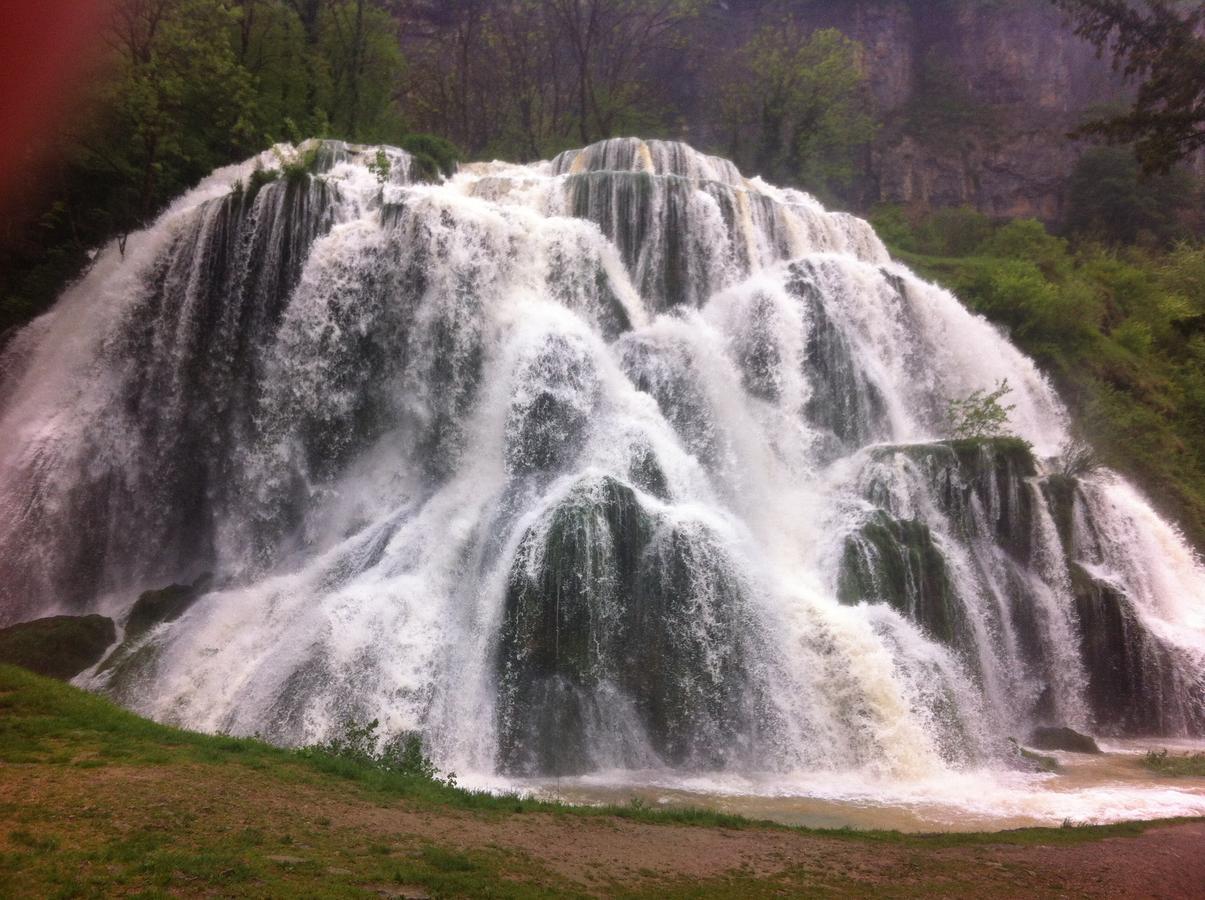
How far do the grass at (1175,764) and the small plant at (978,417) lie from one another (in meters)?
6.12

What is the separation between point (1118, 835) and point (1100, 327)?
21.3 meters

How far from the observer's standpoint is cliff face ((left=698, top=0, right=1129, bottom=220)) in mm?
41844

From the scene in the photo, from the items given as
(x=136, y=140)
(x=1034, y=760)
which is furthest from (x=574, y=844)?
(x=136, y=140)

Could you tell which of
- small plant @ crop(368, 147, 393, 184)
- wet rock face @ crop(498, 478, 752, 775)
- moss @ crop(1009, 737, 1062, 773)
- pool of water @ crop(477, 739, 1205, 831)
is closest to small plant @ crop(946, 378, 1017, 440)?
moss @ crop(1009, 737, 1062, 773)

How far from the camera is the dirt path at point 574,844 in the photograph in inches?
213

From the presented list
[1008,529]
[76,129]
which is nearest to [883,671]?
[1008,529]

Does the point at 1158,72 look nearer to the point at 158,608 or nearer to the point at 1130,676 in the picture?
the point at 1130,676

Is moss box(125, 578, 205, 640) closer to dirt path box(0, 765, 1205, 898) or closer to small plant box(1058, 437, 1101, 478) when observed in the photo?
dirt path box(0, 765, 1205, 898)

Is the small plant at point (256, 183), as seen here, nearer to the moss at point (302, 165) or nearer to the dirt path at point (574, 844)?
the moss at point (302, 165)

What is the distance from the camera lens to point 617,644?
10.8 meters

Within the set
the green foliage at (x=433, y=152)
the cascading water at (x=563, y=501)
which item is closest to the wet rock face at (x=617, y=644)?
the cascading water at (x=563, y=501)

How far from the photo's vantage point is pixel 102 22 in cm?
1561

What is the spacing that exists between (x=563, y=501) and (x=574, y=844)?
226 inches

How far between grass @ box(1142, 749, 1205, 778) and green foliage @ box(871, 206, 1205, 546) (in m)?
7.64
